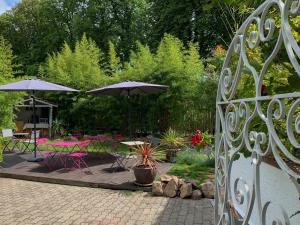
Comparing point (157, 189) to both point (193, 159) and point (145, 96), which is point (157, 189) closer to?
point (193, 159)

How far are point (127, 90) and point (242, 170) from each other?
9119 mm

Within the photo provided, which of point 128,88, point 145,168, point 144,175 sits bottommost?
point 144,175

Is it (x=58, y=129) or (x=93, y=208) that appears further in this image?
(x=58, y=129)

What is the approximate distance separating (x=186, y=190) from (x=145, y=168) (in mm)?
973

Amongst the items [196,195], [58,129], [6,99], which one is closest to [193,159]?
[196,195]

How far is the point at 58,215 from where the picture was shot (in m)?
5.52

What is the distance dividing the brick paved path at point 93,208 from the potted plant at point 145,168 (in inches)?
12.6

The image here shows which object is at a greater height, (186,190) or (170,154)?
(170,154)

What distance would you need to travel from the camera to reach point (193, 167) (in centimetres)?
882

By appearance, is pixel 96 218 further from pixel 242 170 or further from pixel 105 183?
pixel 242 170

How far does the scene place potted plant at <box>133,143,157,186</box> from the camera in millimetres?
6973

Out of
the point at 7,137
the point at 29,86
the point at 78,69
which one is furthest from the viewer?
the point at 78,69

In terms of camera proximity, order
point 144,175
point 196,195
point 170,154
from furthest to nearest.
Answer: point 170,154 < point 144,175 < point 196,195

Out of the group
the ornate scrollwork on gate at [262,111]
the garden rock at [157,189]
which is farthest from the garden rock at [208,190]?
the ornate scrollwork on gate at [262,111]
